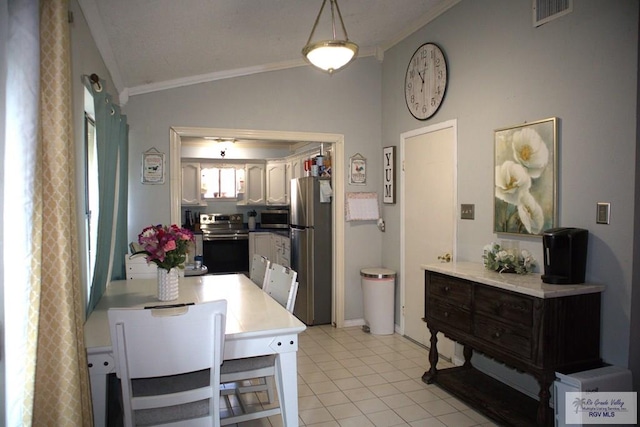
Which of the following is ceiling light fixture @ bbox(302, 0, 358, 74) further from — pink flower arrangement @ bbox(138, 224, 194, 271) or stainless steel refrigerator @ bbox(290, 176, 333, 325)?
stainless steel refrigerator @ bbox(290, 176, 333, 325)

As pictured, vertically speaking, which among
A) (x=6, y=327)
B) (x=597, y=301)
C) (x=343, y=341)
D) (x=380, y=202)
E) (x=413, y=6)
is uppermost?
(x=413, y=6)

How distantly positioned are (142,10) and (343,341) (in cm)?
317

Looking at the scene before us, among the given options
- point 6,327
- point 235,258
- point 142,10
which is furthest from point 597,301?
point 235,258

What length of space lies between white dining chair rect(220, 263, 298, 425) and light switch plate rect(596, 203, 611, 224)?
167 centimetres

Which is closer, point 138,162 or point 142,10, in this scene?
point 142,10

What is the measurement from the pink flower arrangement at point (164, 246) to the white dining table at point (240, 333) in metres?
0.24

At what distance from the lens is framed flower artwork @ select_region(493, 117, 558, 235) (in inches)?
107

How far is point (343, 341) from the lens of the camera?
4.29 meters

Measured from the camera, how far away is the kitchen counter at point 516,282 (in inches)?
90.8

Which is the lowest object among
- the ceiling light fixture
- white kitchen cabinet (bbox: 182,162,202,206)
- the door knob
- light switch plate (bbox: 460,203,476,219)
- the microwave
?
the door knob

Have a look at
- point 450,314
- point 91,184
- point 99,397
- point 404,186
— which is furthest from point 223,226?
point 99,397

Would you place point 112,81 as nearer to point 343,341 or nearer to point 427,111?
point 427,111

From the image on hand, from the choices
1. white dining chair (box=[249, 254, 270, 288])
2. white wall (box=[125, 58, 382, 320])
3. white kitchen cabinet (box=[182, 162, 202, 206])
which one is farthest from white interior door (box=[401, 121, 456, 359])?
white kitchen cabinet (box=[182, 162, 202, 206])

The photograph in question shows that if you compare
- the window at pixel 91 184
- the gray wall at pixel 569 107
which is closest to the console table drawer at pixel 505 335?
the gray wall at pixel 569 107
